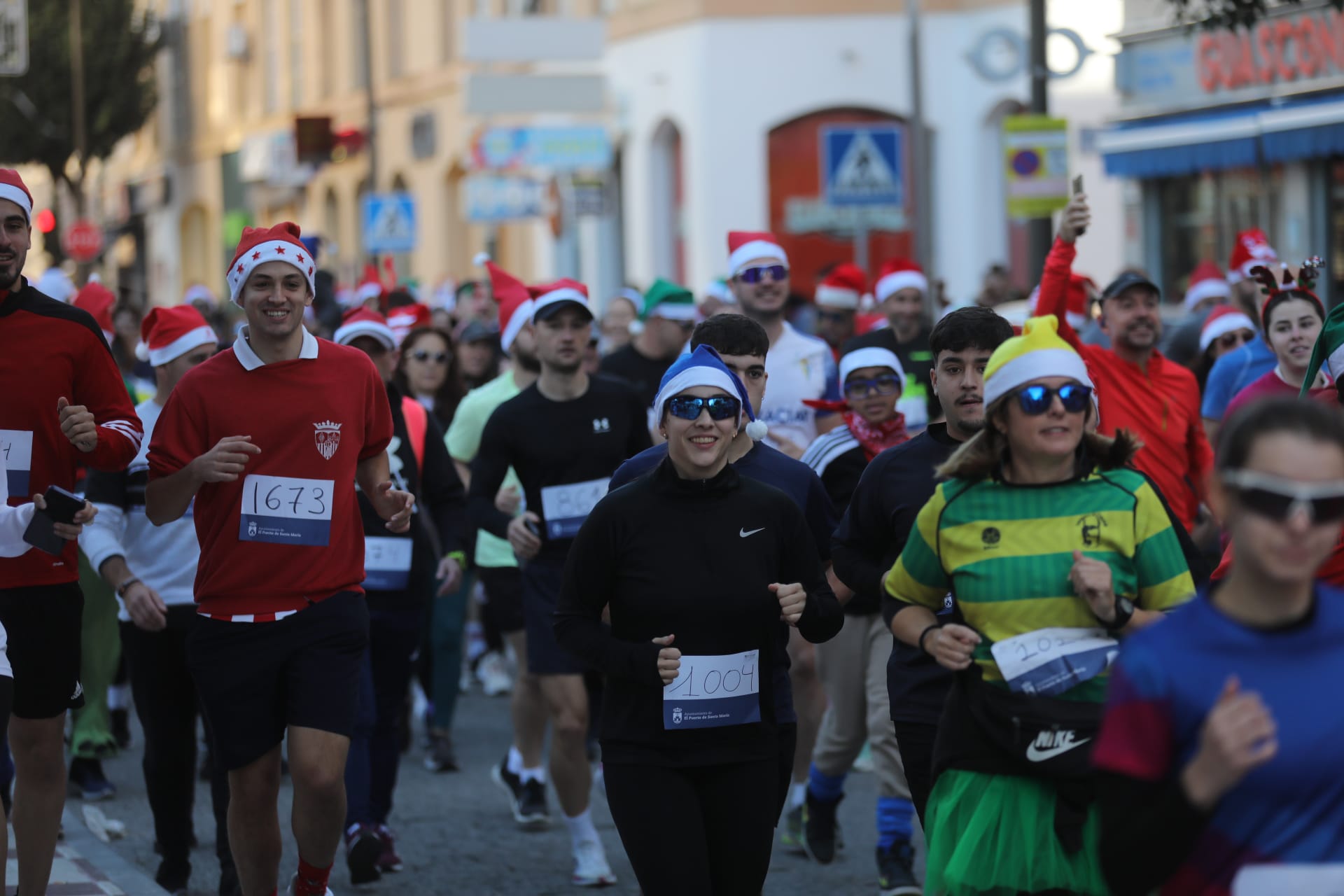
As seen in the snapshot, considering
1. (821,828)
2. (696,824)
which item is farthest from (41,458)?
(821,828)

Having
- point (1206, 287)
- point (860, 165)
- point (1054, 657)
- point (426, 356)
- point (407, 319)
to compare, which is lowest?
point (1054, 657)

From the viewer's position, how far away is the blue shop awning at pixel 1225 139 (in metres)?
20.8

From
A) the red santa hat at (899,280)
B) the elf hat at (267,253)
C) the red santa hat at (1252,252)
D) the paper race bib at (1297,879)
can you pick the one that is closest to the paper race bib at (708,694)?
the elf hat at (267,253)

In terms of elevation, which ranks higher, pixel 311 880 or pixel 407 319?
pixel 407 319

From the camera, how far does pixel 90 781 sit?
32.7 feet

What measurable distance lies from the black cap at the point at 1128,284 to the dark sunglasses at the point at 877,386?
4.57 ft

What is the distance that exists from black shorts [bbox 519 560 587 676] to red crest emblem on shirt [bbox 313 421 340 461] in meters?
2.21

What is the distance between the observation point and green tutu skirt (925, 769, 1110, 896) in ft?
15.1

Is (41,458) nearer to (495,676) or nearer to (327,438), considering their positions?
(327,438)

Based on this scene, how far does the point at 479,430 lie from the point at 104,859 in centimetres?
287

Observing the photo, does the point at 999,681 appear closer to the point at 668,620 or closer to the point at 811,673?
Answer: the point at 668,620

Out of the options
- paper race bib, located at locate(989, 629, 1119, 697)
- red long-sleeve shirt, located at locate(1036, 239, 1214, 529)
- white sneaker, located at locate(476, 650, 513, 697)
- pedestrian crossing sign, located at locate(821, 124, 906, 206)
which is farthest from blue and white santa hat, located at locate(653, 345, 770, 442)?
pedestrian crossing sign, located at locate(821, 124, 906, 206)

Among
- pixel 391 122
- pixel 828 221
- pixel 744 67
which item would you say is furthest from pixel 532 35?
pixel 391 122

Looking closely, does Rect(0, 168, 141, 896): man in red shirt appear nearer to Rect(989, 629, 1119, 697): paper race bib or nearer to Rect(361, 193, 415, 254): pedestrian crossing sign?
Rect(989, 629, 1119, 697): paper race bib
